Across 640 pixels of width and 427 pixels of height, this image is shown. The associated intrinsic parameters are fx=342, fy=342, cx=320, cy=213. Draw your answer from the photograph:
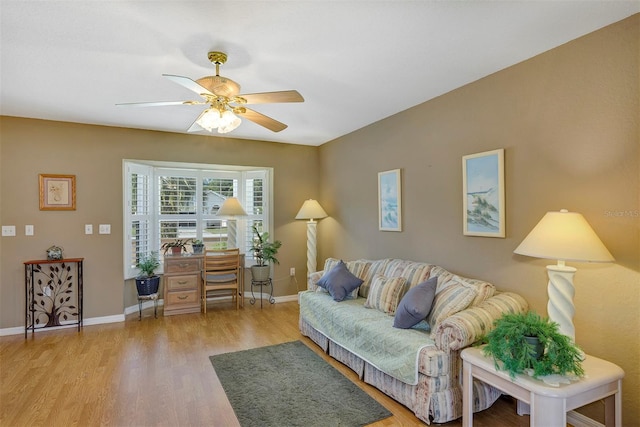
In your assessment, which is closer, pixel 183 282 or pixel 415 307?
pixel 415 307

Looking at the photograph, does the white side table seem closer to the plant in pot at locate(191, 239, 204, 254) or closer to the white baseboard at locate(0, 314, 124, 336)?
the plant in pot at locate(191, 239, 204, 254)

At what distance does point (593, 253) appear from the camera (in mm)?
1910

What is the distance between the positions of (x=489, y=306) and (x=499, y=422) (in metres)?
0.75

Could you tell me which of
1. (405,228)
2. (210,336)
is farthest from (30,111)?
(405,228)

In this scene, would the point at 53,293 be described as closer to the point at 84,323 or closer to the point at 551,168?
the point at 84,323

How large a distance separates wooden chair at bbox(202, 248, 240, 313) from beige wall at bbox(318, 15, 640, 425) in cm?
241

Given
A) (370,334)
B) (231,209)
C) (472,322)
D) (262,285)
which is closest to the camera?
(472,322)

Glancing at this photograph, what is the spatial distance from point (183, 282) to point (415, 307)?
3411 mm

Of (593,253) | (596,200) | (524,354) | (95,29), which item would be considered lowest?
(524,354)

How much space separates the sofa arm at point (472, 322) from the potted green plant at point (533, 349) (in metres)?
0.30

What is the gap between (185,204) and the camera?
5.32 metres

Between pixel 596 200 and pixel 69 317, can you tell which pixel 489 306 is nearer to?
pixel 596 200

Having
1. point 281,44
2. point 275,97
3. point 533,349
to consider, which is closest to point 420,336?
point 533,349

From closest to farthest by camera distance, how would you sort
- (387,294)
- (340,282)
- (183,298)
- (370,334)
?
(370,334), (387,294), (340,282), (183,298)
